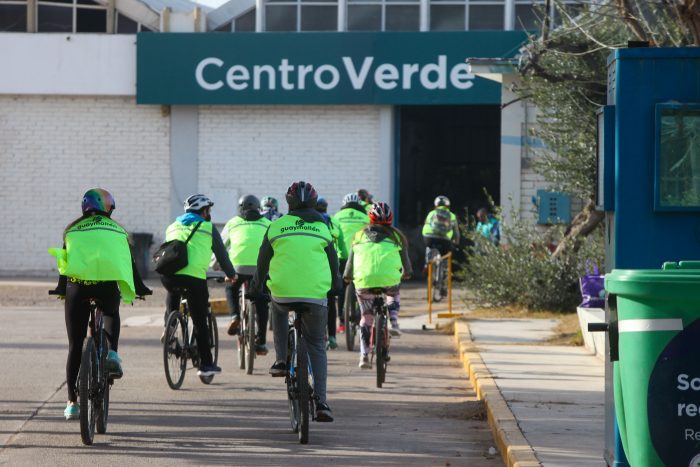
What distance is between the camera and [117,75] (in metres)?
28.3

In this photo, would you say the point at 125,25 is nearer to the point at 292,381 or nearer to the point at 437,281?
the point at 437,281

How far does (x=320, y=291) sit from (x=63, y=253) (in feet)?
6.32

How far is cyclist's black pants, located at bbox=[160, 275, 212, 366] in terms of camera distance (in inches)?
480

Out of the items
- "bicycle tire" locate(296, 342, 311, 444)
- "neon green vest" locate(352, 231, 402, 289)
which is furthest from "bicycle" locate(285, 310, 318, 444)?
"neon green vest" locate(352, 231, 402, 289)

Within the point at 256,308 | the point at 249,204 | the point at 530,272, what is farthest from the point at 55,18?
the point at 256,308

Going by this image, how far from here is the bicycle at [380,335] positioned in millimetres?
12516

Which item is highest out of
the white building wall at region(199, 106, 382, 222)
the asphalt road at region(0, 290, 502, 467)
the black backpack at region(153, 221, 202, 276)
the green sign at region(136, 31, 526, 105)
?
the green sign at region(136, 31, 526, 105)

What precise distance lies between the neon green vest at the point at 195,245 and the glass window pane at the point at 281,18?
16706 mm

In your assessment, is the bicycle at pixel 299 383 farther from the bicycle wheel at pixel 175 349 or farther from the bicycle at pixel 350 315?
the bicycle at pixel 350 315

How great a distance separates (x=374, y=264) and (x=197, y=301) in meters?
1.86

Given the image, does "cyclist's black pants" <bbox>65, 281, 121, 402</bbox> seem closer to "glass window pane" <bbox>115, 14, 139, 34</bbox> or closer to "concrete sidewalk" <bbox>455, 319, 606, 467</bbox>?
"concrete sidewalk" <bbox>455, 319, 606, 467</bbox>

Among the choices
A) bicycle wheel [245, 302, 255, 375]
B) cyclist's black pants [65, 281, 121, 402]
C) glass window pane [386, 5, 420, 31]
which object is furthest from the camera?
glass window pane [386, 5, 420, 31]

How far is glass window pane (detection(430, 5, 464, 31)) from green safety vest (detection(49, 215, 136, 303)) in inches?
754

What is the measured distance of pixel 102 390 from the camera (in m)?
9.54
